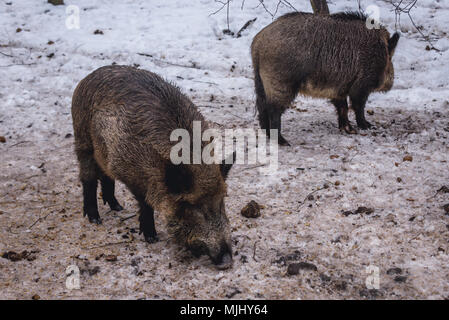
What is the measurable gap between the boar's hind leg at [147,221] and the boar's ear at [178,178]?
537 millimetres

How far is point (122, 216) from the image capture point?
4203 millimetres

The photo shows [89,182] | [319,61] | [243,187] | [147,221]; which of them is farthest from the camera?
[319,61]

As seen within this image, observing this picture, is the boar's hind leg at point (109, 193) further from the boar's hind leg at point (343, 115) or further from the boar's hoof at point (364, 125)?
the boar's hoof at point (364, 125)

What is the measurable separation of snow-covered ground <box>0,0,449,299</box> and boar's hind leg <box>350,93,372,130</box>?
0.22m

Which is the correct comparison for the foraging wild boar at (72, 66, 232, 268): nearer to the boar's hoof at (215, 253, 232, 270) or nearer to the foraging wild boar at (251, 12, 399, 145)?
the boar's hoof at (215, 253, 232, 270)

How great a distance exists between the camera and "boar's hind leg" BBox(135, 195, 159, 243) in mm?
3522

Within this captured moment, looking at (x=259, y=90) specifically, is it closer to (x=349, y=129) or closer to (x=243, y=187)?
(x=349, y=129)

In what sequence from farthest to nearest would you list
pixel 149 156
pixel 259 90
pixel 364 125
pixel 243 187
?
pixel 364 125
pixel 259 90
pixel 243 187
pixel 149 156

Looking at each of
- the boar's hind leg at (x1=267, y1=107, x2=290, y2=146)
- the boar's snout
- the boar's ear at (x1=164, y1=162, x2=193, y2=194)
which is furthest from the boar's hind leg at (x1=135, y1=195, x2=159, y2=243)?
the boar's hind leg at (x1=267, y1=107, x2=290, y2=146)

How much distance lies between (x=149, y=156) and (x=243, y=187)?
1.67 m

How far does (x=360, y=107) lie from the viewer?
19.8ft

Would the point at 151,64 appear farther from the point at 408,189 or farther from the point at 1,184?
the point at 408,189

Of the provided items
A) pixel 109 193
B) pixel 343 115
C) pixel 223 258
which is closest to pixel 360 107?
pixel 343 115

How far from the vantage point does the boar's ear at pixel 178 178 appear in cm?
297
